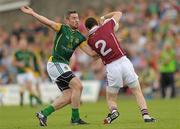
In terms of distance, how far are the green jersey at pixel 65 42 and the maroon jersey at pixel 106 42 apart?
0.35 metres

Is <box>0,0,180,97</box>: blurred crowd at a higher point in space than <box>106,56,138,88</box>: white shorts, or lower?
higher

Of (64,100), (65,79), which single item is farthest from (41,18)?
(64,100)

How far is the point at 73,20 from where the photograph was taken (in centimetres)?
1633

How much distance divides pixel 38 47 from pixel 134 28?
202 inches

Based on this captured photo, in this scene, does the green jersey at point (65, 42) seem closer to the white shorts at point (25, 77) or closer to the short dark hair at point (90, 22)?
the short dark hair at point (90, 22)

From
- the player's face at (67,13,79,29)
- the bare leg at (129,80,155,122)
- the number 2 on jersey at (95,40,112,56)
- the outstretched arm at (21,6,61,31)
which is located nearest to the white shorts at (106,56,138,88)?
the bare leg at (129,80,155,122)

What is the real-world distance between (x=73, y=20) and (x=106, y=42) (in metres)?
0.92

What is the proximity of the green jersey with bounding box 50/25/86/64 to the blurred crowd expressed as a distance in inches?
588

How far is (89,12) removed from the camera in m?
34.0

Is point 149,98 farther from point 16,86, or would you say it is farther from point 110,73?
point 110,73

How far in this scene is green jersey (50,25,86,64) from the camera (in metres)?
16.3

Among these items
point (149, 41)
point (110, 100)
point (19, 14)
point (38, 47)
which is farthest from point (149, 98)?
point (110, 100)

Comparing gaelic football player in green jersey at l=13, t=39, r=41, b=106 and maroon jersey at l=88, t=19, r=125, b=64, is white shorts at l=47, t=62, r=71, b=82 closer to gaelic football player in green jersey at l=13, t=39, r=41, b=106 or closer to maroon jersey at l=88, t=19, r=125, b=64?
maroon jersey at l=88, t=19, r=125, b=64

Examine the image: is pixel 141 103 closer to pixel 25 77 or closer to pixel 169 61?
pixel 25 77
